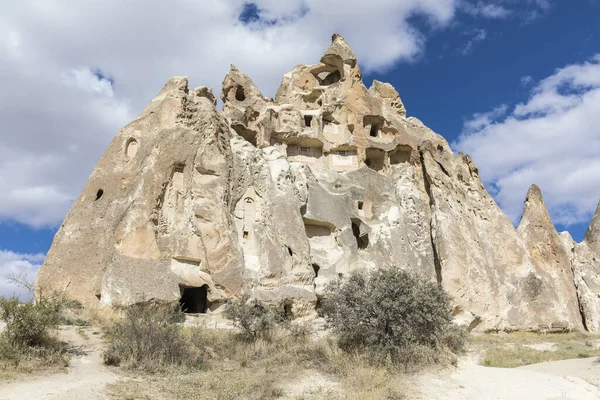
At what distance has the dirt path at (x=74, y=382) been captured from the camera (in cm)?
683

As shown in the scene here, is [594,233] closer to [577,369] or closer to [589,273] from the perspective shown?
[589,273]

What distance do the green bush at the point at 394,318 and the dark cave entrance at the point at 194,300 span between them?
21.6 ft

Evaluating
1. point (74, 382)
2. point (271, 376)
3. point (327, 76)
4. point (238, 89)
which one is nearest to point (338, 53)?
point (327, 76)

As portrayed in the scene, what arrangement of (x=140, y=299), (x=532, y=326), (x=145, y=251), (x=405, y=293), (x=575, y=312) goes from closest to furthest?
(x=405, y=293) → (x=140, y=299) → (x=145, y=251) → (x=532, y=326) → (x=575, y=312)

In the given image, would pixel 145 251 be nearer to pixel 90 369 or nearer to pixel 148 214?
pixel 148 214

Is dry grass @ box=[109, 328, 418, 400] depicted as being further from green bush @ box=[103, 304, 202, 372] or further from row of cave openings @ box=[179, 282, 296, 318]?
row of cave openings @ box=[179, 282, 296, 318]

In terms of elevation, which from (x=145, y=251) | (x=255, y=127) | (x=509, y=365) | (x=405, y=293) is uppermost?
(x=255, y=127)

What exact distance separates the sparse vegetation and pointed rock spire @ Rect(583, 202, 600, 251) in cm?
2416

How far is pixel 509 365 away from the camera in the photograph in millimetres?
11844

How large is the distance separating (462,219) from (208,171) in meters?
11.0

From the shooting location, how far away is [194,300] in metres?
16.7

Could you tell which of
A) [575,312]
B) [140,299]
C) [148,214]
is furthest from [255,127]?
[575,312]

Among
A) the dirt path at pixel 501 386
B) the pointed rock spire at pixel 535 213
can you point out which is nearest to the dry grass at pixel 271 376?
the dirt path at pixel 501 386

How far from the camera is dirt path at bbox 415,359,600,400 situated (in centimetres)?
813
